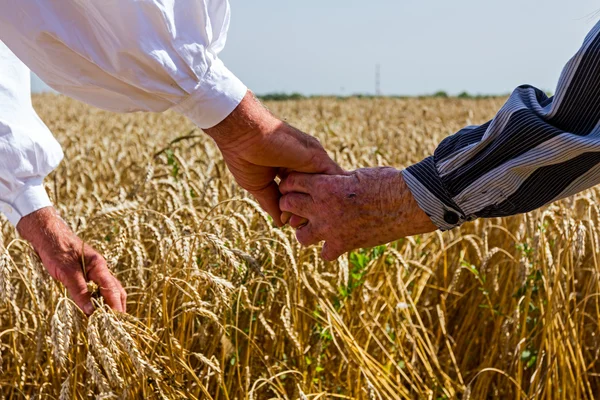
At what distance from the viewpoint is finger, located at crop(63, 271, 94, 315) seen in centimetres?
170

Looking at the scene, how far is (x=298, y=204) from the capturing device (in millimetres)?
1935

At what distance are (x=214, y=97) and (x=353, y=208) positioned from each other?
0.46 metres

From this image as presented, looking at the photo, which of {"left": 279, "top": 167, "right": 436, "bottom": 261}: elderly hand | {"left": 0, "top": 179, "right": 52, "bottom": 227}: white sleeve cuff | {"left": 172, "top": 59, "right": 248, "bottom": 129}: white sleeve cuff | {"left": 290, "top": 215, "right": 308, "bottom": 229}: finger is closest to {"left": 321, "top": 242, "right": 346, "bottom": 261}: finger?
{"left": 279, "top": 167, "right": 436, "bottom": 261}: elderly hand

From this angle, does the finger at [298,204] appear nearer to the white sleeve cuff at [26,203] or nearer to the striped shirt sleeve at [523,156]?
the striped shirt sleeve at [523,156]

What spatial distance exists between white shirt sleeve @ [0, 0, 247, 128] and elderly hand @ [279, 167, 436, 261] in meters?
0.40

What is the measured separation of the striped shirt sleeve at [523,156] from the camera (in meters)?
1.42

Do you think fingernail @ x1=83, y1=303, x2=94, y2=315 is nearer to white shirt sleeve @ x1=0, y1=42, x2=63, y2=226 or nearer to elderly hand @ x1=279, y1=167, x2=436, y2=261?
white shirt sleeve @ x1=0, y1=42, x2=63, y2=226

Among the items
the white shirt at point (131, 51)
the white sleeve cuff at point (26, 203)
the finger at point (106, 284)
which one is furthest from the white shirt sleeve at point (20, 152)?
the white shirt at point (131, 51)

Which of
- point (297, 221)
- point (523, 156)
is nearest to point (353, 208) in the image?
point (297, 221)

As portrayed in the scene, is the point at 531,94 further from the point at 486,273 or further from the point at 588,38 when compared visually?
the point at 486,273

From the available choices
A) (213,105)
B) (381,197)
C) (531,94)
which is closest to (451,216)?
(381,197)

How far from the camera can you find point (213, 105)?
158cm

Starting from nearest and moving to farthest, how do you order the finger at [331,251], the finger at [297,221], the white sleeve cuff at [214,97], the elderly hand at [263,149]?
the white sleeve cuff at [214,97]
the elderly hand at [263,149]
the finger at [331,251]
the finger at [297,221]

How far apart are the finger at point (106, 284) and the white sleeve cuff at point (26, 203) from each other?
0.91ft
